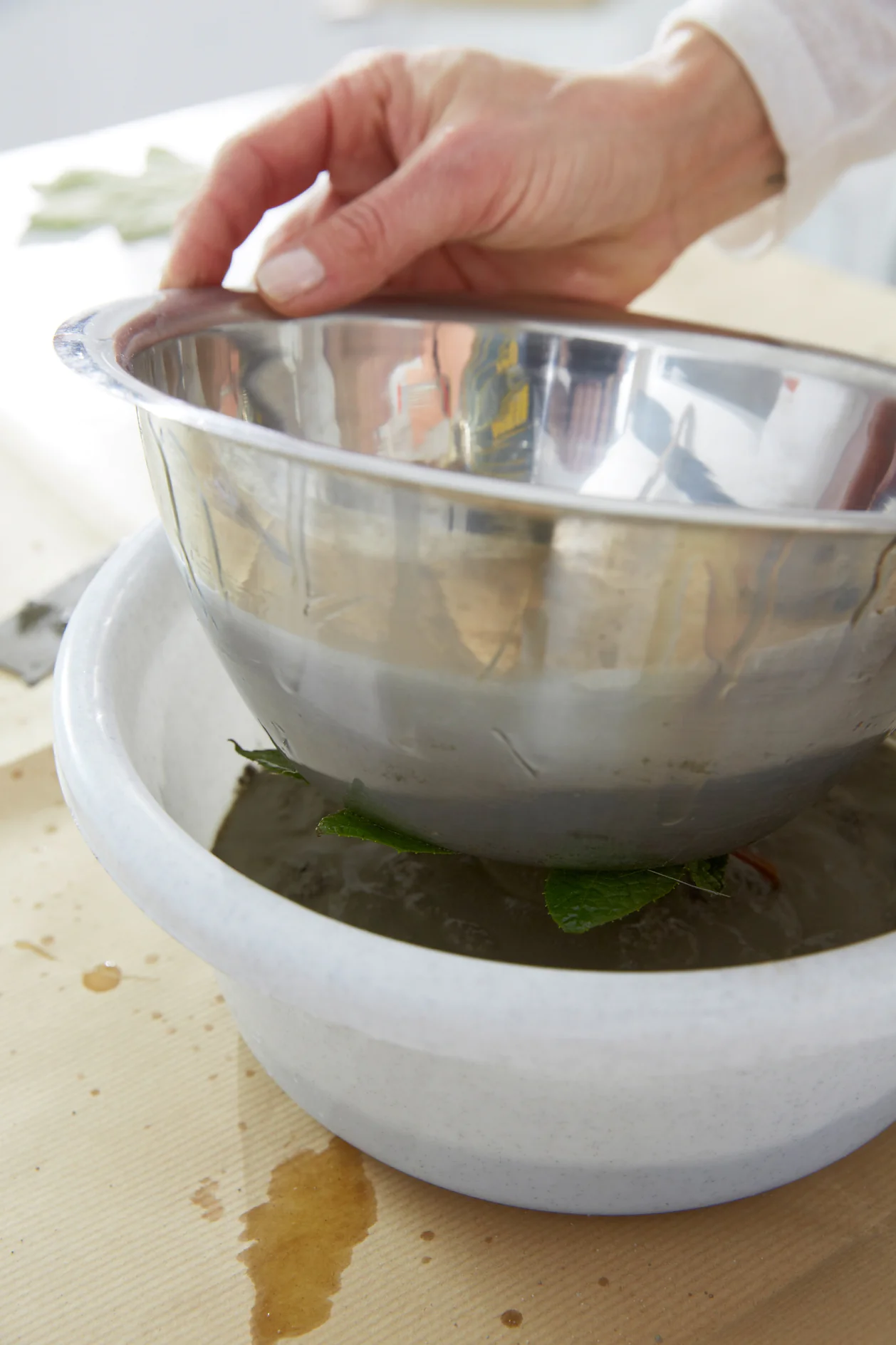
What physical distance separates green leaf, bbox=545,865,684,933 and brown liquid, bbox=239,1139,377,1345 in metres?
0.12

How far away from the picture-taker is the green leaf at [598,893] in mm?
344

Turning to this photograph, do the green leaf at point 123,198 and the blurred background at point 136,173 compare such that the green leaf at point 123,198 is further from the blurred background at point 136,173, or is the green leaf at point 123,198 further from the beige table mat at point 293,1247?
the beige table mat at point 293,1247

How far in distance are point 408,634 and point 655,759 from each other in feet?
0.25

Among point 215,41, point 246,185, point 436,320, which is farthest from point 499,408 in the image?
point 215,41

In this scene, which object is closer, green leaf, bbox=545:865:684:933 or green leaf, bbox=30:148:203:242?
green leaf, bbox=545:865:684:933

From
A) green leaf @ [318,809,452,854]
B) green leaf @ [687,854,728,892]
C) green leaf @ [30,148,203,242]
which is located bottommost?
green leaf @ [687,854,728,892]

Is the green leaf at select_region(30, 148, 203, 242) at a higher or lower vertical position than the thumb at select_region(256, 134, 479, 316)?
lower

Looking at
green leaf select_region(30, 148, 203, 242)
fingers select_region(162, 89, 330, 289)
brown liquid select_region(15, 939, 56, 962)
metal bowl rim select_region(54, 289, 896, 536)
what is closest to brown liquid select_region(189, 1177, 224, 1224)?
brown liquid select_region(15, 939, 56, 962)

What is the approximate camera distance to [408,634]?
30 cm

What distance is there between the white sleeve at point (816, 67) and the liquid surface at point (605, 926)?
392 mm

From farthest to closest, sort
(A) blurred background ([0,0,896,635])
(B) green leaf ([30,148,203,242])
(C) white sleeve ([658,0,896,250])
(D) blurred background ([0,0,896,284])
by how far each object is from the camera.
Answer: (D) blurred background ([0,0,896,284]), (B) green leaf ([30,148,203,242]), (A) blurred background ([0,0,896,635]), (C) white sleeve ([658,0,896,250])

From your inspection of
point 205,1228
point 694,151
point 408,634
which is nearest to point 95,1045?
point 205,1228

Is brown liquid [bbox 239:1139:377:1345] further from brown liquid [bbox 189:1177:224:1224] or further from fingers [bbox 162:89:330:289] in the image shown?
fingers [bbox 162:89:330:289]

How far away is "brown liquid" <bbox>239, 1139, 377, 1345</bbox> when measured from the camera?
341 millimetres
